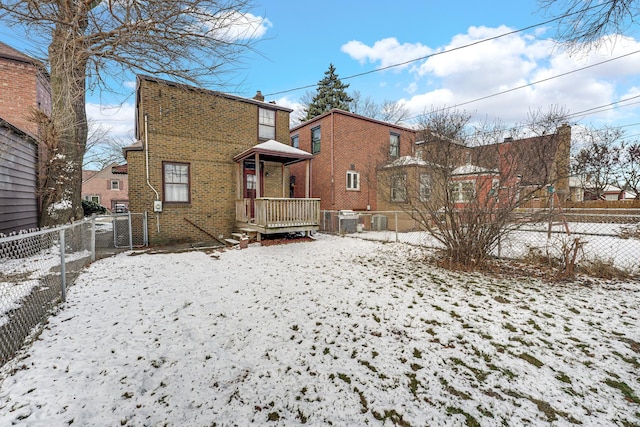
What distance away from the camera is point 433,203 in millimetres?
6055

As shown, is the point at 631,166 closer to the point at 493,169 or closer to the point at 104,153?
the point at 493,169

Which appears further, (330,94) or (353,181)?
(330,94)

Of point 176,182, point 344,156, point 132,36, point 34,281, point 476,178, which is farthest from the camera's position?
point 344,156

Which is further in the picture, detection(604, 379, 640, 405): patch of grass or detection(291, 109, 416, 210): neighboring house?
detection(291, 109, 416, 210): neighboring house

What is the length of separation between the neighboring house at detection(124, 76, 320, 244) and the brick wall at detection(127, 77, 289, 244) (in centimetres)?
3

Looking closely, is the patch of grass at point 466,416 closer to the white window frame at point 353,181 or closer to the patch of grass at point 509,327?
the patch of grass at point 509,327

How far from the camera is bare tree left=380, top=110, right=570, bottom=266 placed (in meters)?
5.08

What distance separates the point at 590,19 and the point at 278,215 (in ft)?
25.7

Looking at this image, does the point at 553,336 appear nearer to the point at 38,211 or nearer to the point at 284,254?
the point at 284,254

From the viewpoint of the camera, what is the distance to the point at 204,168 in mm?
9961

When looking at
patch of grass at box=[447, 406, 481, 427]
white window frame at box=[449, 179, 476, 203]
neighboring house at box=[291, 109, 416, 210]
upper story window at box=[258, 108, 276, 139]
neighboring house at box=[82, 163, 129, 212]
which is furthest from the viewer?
neighboring house at box=[82, 163, 129, 212]

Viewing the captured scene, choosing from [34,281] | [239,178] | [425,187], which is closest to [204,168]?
[239,178]

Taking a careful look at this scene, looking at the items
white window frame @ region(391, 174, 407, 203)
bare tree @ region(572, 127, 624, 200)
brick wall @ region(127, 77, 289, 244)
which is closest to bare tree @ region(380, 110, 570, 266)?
white window frame @ region(391, 174, 407, 203)

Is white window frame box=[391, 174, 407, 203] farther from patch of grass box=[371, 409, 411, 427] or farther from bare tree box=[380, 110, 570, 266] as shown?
patch of grass box=[371, 409, 411, 427]
